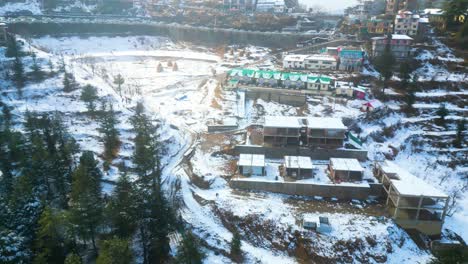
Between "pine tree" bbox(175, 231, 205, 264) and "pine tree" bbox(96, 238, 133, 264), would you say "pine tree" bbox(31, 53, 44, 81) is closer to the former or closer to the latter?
"pine tree" bbox(96, 238, 133, 264)

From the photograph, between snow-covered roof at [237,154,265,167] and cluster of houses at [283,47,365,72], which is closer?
snow-covered roof at [237,154,265,167]

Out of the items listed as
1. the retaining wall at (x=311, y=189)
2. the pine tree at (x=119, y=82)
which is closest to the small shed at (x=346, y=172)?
the retaining wall at (x=311, y=189)

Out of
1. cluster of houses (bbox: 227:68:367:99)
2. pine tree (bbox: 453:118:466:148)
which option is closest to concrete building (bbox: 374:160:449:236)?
pine tree (bbox: 453:118:466:148)

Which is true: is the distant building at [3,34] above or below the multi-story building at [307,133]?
above

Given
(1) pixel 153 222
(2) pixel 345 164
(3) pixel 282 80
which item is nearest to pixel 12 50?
(3) pixel 282 80

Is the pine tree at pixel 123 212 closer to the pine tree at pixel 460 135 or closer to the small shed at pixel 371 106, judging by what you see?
the small shed at pixel 371 106

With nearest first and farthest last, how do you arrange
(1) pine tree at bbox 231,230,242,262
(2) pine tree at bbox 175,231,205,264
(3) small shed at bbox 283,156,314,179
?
(2) pine tree at bbox 175,231,205,264 → (1) pine tree at bbox 231,230,242,262 → (3) small shed at bbox 283,156,314,179
